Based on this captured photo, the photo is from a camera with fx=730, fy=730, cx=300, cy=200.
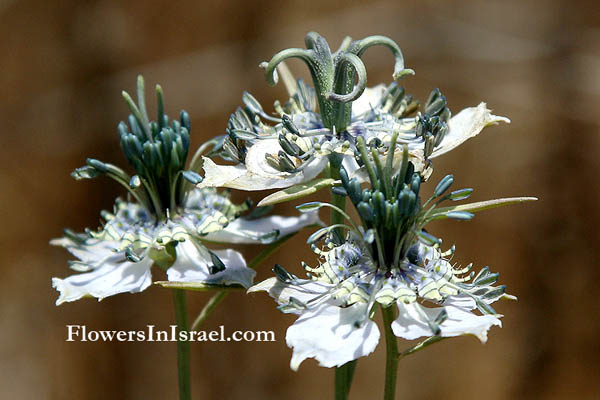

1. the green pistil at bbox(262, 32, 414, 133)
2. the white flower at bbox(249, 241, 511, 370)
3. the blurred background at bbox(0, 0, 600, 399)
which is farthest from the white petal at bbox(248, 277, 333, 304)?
the blurred background at bbox(0, 0, 600, 399)

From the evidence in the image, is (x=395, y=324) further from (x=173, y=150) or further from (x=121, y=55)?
(x=121, y=55)

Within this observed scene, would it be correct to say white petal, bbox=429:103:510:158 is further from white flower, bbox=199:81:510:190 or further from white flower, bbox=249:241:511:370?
white flower, bbox=249:241:511:370

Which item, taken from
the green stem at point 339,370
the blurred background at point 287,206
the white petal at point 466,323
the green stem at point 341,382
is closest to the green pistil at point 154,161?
the green stem at point 339,370

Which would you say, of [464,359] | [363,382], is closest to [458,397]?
[464,359]

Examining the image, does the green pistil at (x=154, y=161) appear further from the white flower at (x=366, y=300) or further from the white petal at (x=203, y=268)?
the white flower at (x=366, y=300)

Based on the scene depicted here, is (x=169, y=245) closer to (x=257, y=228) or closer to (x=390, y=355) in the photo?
(x=257, y=228)

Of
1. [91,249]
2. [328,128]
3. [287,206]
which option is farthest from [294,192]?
[287,206]
